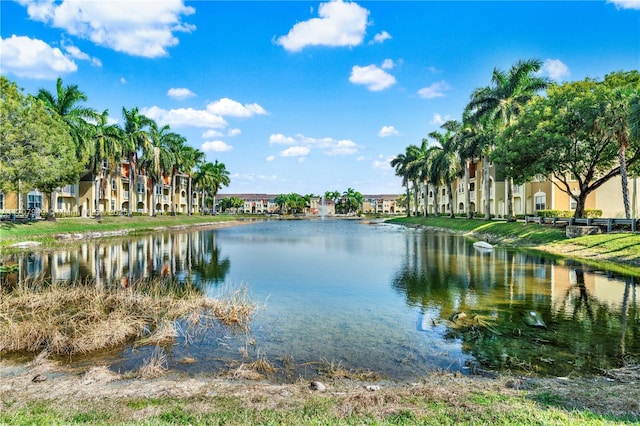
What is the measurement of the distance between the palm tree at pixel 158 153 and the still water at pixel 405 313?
4151cm

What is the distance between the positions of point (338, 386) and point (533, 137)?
32.8 metres

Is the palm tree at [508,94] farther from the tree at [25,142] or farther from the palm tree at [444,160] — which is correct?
the tree at [25,142]

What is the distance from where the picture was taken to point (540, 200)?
5256cm

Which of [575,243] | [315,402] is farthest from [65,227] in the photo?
[575,243]

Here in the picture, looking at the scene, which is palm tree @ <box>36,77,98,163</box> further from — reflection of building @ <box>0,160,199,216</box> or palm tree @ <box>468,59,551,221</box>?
palm tree @ <box>468,59,551,221</box>

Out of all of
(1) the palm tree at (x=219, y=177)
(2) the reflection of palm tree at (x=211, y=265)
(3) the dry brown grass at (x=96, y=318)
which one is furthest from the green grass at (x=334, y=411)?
(1) the palm tree at (x=219, y=177)

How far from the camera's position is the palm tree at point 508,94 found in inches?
1720

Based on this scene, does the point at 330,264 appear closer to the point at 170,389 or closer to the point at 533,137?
the point at 170,389

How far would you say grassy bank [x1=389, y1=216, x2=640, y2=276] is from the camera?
907 inches

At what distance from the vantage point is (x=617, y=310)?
13102 millimetres

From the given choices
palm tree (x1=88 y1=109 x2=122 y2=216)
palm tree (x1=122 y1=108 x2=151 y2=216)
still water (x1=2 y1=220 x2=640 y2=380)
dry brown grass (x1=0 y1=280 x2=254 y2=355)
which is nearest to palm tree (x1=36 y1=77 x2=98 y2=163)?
palm tree (x1=88 y1=109 x2=122 y2=216)

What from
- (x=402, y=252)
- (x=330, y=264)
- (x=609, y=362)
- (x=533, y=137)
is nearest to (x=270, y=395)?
(x=609, y=362)

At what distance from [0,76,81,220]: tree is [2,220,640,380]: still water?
10.6 m

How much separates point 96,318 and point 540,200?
54991mm
